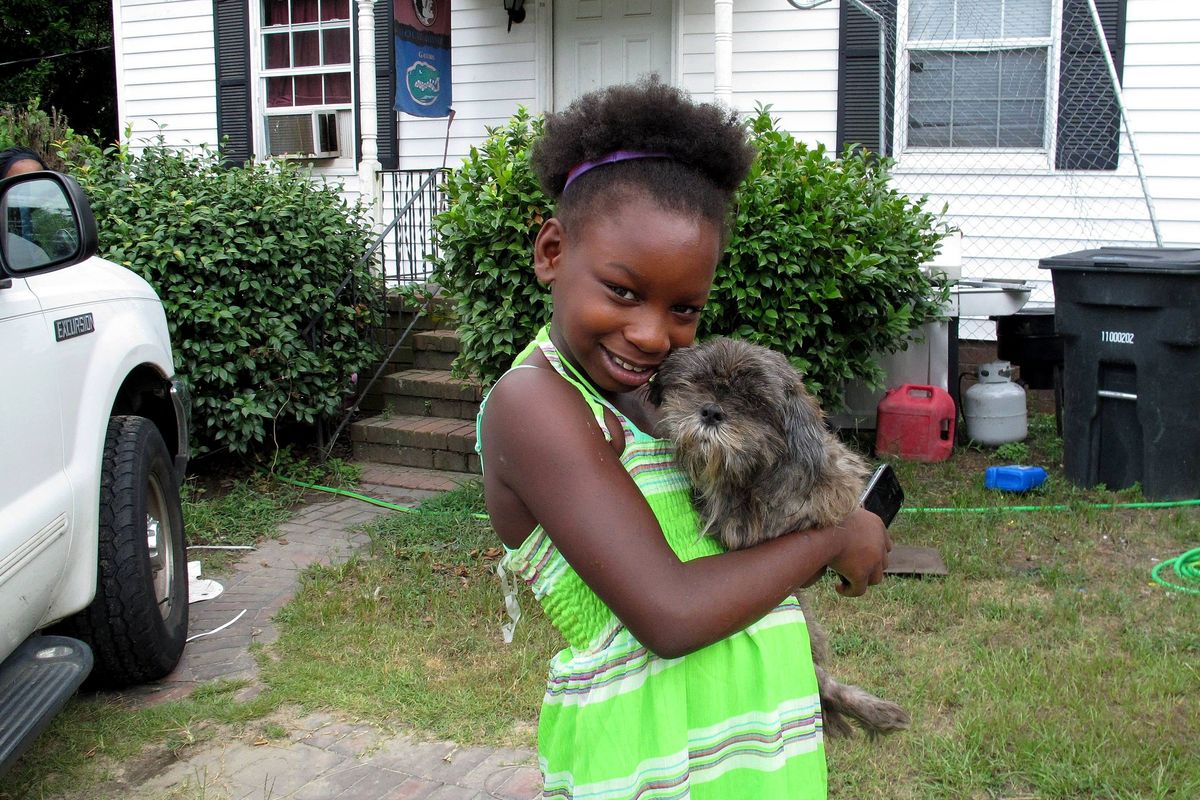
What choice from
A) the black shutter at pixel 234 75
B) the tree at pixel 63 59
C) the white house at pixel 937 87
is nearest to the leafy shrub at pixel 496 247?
the white house at pixel 937 87

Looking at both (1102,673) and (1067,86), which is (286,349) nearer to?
(1102,673)

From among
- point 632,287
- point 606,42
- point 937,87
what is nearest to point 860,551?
point 632,287

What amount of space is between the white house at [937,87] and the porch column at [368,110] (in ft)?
0.06

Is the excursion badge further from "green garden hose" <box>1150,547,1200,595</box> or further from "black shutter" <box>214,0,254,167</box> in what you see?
"black shutter" <box>214,0,254,167</box>

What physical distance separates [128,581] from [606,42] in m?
7.99

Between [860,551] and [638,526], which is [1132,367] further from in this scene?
[638,526]

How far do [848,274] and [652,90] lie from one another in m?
4.55

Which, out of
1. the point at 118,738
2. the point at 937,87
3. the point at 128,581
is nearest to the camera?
the point at 118,738

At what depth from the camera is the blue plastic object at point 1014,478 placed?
614 cm

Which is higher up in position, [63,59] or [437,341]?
[63,59]

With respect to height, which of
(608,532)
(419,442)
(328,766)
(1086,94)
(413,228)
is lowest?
(328,766)

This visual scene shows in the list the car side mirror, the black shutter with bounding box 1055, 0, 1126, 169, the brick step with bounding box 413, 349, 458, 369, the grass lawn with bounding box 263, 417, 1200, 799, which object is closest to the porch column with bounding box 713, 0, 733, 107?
the black shutter with bounding box 1055, 0, 1126, 169

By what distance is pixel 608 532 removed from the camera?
1.41 meters

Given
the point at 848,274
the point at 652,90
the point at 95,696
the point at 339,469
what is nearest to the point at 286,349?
the point at 339,469
